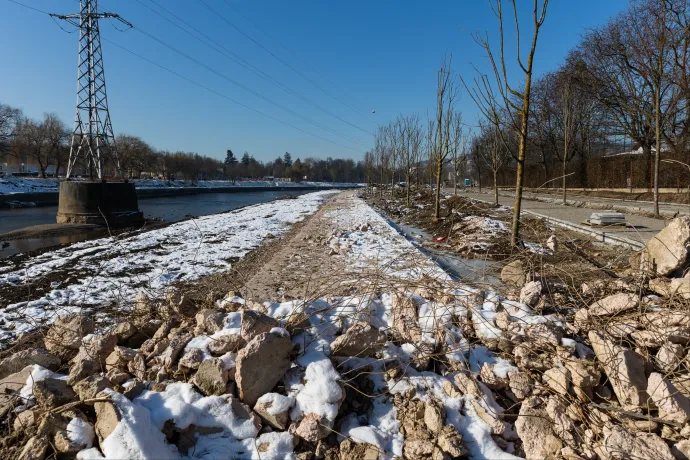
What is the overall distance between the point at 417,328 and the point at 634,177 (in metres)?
27.1

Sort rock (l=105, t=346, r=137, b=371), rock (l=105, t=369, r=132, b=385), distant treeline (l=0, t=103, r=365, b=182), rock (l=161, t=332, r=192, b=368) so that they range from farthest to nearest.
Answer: distant treeline (l=0, t=103, r=365, b=182), rock (l=105, t=346, r=137, b=371), rock (l=161, t=332, r=192, b=368), rock (l=105, t=369, r=132, b=385)

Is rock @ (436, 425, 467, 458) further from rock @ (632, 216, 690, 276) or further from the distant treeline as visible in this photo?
the distant treeline

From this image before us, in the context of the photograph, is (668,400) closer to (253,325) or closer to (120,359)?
(253,325)

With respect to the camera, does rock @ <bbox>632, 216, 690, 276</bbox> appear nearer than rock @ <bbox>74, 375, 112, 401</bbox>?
No

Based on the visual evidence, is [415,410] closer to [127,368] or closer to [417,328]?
[417,328]

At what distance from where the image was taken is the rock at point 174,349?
2.86 metres

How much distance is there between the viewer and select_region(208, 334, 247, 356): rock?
290 centimetres

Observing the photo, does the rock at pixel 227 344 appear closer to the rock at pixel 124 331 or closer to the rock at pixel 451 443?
the rock at pixel 124 331

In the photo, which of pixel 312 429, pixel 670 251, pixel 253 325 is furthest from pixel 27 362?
pixel 670 251

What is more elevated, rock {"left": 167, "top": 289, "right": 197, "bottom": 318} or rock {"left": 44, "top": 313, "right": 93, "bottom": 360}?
rock {"left": 167, "top": 289, "right": 197, "bottom": 318}

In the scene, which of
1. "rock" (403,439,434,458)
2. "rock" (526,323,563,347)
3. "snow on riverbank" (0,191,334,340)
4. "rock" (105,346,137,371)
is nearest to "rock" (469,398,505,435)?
"rock" (403,439,434,458)

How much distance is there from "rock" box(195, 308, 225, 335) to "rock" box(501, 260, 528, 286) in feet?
10.4

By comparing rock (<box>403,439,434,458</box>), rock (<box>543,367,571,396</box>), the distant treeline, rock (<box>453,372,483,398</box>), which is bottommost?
rock (<box>403,439,434,458</box>)

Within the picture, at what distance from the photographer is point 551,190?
32.6m
